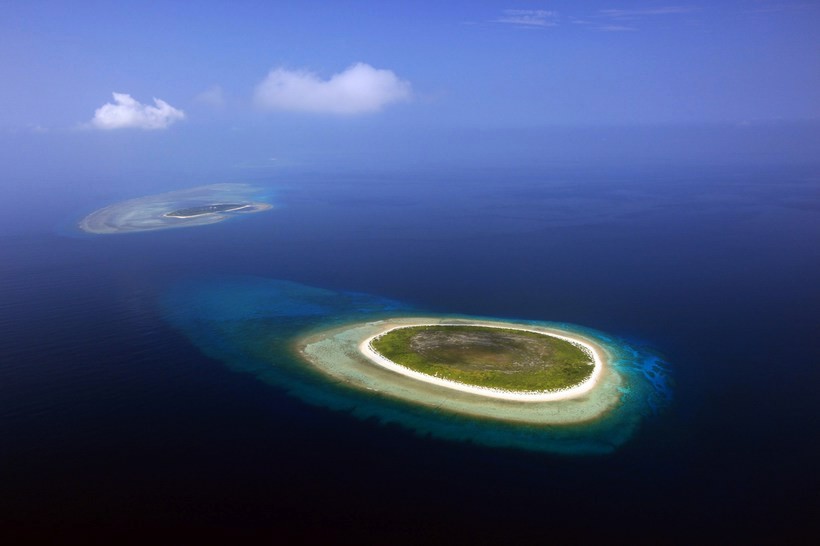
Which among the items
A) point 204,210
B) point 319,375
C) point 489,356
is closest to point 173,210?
point 204,210

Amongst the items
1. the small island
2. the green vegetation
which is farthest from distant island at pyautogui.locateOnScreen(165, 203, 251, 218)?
the green vegetation

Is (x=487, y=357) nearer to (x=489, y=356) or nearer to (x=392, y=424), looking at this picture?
(x=489, y=356)

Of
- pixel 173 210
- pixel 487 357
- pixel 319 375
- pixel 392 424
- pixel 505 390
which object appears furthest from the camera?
pixel 173 210

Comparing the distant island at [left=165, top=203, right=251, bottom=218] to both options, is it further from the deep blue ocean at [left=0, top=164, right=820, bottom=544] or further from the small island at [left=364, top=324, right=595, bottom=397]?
the small island at [left=364, top=324, right=595, bottom=397]

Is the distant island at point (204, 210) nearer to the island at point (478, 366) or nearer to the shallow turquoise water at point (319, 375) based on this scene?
the shallow turquoise water at point (319, 375)

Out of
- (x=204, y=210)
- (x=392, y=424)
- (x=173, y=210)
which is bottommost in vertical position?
(x=392, y=424)
